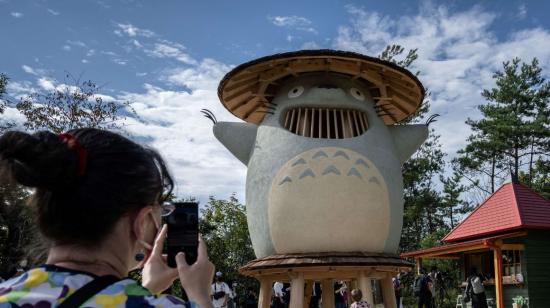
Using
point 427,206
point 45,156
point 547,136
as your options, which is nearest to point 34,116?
point 45,156

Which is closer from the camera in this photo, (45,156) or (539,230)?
(45,156)

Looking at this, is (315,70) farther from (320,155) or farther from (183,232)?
(183,232)

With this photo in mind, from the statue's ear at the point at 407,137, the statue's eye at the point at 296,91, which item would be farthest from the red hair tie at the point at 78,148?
the statue's ear at the point at 407,137

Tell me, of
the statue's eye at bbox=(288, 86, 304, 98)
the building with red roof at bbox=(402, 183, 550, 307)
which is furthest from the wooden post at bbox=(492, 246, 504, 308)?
the statue's eye at bbox=(288, 86, 304, 98)

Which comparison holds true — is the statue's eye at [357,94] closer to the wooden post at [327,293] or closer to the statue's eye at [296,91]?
the statue's eye at [296,91]

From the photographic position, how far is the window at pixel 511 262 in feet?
47.9

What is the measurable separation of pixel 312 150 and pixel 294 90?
124 centimetres

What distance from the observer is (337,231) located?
28.1ft

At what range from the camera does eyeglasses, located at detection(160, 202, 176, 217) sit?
1.67m

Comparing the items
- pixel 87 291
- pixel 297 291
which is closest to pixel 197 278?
pixel 87 291

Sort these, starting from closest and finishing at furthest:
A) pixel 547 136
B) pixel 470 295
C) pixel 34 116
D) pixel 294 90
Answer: pixel 294 90 → pixel 470 295 → pixel 34 116 → pixel 547 136

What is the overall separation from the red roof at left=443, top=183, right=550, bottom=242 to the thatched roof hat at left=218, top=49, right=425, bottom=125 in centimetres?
526

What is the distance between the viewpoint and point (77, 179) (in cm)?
140

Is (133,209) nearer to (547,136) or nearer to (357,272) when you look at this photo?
(357,272)
